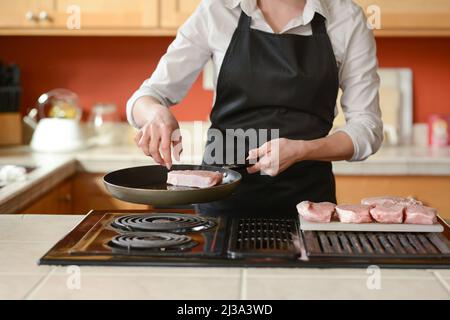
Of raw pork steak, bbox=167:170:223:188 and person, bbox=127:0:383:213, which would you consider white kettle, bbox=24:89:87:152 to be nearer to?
person, bbox=127:0:383:213

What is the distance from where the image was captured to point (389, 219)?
4.56 feet

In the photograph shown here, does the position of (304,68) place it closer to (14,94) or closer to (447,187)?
(447,187)

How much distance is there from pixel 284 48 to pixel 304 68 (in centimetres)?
8

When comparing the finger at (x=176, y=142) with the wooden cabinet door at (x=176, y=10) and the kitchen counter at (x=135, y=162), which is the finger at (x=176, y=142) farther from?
the wooden cabinet door at (x=176, y=10)

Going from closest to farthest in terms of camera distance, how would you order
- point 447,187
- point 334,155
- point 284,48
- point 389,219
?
point 389,219 < point 334,155 < point 284,48 < point 447,187

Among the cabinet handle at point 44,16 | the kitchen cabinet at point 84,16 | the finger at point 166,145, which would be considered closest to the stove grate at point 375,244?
the finger at point 166,145

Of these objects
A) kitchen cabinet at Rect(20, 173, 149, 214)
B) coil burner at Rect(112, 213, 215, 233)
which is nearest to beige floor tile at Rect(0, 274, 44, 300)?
coil burner at Rect(112, 213, 215, 233)

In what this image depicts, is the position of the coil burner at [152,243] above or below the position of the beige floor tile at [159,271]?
above

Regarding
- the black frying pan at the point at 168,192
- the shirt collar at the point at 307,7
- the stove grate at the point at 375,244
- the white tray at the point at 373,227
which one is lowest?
the stove grate at the point at 375,244

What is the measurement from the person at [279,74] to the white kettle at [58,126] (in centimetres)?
116

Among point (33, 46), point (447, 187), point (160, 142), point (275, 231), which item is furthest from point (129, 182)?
point (33, 46)

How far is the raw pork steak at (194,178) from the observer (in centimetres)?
156

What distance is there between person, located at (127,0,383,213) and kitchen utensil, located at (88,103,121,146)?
1.33 m

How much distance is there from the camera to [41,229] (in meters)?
1.52
